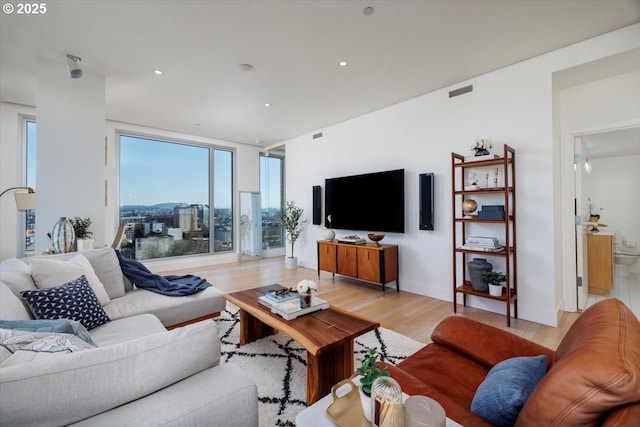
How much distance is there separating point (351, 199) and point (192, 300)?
9.95 ft

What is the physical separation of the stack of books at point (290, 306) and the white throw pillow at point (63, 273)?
1324mm

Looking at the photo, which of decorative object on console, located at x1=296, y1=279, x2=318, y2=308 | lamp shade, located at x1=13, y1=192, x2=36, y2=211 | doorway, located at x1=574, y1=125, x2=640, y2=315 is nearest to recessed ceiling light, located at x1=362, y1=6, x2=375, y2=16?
decorative object on console, located at x1=296, y1=279, x2=318, y2=308

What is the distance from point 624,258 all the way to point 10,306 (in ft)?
24.9

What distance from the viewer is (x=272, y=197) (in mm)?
7438

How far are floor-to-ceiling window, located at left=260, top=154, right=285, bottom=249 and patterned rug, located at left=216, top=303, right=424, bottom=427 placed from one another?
449 centimetres

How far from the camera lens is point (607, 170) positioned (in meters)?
5.47

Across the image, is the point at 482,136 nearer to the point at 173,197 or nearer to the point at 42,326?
the point at 42,326

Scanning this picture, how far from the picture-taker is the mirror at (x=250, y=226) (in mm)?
6929

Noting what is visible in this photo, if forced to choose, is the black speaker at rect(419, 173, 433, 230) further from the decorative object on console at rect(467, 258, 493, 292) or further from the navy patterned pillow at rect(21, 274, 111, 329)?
the navy patterned pillow at rect(21, 274, 111, 329)

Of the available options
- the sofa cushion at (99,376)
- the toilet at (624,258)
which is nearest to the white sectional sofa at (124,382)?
the sofa cushion at (99,376)

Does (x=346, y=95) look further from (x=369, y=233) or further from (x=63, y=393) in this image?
(x=63, y=393)

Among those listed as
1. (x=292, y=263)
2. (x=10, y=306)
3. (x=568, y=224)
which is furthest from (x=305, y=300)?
(x=292, y=263)

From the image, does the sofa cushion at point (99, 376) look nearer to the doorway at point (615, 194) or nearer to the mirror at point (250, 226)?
the doorway at point (615, 194)

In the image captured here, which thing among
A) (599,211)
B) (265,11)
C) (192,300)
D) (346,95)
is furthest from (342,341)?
(599,211)
